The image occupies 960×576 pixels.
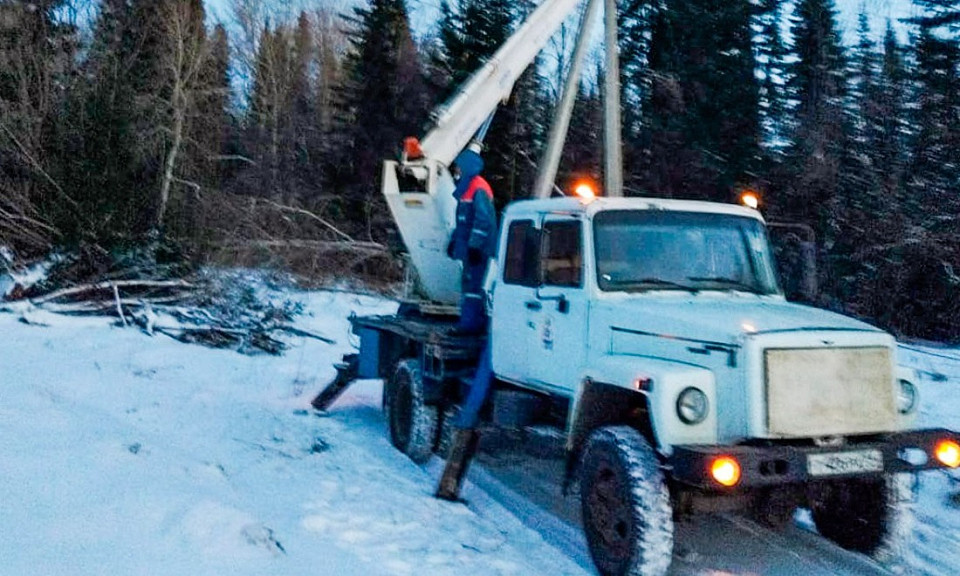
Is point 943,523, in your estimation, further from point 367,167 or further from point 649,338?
point 367,167

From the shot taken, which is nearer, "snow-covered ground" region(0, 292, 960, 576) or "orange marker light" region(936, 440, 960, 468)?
"snow-covered ground" region(0, 292, 960, 576)

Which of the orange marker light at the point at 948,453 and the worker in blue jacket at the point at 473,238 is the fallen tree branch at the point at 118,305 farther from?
the orange marker light at the point at 948,453

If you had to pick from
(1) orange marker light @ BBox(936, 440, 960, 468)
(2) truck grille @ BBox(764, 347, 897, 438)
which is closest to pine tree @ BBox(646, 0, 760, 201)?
(1) orange marker light @ BBox(936, 440, 960, 468)

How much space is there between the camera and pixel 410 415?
9.31 metres

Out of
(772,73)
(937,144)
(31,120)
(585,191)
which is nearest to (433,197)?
(585,191)

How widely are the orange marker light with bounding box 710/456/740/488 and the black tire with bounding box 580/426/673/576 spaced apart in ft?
1.48

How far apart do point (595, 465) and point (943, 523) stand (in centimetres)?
304

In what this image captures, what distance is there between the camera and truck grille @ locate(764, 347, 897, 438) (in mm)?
5543

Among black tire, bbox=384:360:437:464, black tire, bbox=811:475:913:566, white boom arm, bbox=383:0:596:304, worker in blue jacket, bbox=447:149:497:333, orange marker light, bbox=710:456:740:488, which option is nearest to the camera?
Result: orange marker light, bbox=710:456:740:488

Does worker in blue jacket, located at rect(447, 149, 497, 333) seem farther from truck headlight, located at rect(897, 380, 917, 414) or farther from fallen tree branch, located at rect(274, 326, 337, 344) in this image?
fallen tree branch, located at rect(274, 326, 337, 344)

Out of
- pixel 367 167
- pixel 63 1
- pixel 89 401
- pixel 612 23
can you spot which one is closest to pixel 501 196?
pixel 367 167

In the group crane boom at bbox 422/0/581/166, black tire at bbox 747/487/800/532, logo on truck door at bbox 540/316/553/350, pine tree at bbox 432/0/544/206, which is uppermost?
pine tree at bbox 432/0/544/206

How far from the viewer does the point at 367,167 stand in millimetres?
30688

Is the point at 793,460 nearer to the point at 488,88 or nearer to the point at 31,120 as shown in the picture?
the point at 488,88
